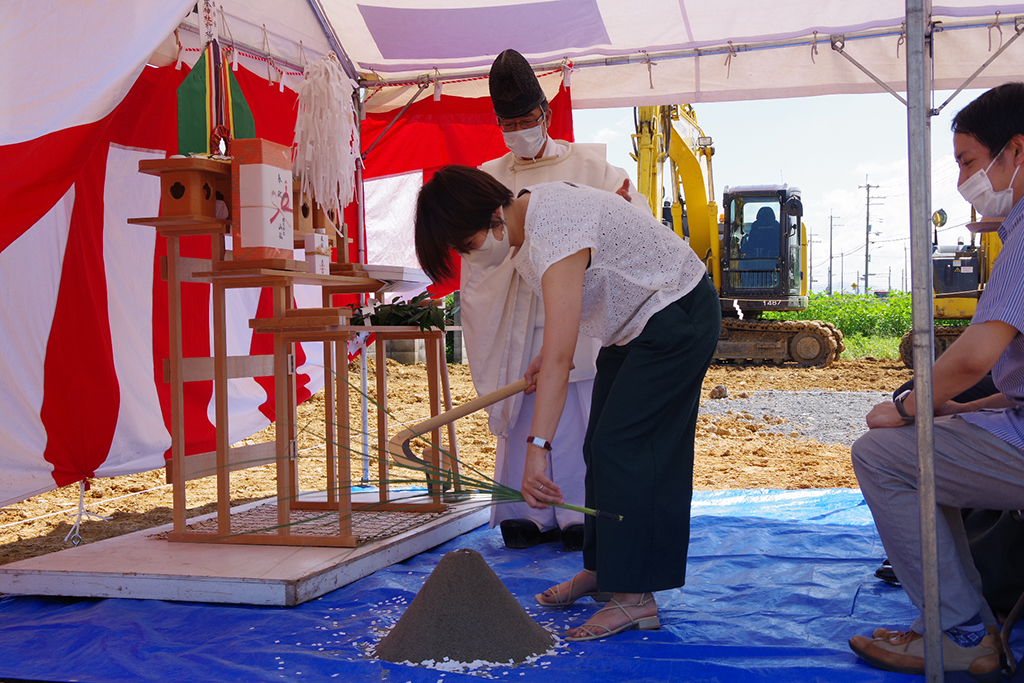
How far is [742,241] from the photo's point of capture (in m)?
11.3

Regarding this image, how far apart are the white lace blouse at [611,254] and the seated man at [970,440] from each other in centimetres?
52

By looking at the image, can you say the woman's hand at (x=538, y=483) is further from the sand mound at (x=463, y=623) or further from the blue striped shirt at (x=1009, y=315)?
the blue striped shirt at (x=1009, y=315)

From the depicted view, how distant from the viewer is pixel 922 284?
1441mm

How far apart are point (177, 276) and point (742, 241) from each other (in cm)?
968

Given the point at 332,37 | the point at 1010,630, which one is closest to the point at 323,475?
the point at 332,37

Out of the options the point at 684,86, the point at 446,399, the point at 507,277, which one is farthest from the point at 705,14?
the point at 446,399

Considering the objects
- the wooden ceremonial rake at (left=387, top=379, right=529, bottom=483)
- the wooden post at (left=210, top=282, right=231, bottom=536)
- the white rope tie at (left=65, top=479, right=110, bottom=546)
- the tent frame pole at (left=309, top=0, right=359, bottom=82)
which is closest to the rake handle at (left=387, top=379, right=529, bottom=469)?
the wooden ceremonial rake at (left=387, top=379, right=529, bottom=483)

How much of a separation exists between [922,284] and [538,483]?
78 centimetres

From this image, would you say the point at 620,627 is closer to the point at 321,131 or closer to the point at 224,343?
the point at 224,343

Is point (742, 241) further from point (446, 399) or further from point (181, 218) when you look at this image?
point (181, 218)

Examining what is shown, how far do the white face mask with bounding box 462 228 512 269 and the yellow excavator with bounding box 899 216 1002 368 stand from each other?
768 centimetres

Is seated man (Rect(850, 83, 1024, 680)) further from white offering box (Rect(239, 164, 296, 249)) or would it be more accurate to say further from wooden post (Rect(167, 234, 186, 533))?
wooden post (Rect(167, 234, 186, 533))

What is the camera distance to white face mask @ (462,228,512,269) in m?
1.81

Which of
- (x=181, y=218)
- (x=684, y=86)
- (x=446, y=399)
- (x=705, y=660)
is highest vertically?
(x=684, y=86)
